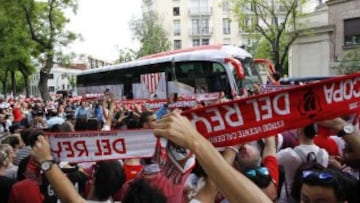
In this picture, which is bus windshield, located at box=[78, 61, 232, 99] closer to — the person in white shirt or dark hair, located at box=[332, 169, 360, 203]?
the person in white shirt

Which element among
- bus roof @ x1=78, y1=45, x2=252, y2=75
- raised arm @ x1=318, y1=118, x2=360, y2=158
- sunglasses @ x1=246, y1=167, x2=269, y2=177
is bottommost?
sunglasses @ x1=246, y1=167, x2=269, y2=177

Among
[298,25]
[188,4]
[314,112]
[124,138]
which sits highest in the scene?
[188,4]

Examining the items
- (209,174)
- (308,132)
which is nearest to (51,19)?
(308,132)

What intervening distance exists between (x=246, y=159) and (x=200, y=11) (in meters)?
72.5

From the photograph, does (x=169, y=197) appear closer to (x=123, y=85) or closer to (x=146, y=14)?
(x=123, y=85)

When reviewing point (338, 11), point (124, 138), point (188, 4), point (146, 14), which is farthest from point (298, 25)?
point (188, 4)

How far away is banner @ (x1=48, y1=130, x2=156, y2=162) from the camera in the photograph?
3.58 meters

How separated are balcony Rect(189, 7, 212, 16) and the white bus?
166 feet

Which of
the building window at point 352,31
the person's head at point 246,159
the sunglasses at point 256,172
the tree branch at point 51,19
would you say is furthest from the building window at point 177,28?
the sunglasses at point 256,172

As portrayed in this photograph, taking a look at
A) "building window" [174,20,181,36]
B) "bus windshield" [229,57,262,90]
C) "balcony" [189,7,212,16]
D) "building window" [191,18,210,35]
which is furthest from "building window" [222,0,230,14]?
"bus windshield" [229,57,262,90]

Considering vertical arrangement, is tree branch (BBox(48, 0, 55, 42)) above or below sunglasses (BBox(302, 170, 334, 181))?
above

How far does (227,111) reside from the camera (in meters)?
2.70

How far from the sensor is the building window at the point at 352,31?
32.9 metres

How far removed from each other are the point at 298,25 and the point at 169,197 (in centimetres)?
3339
